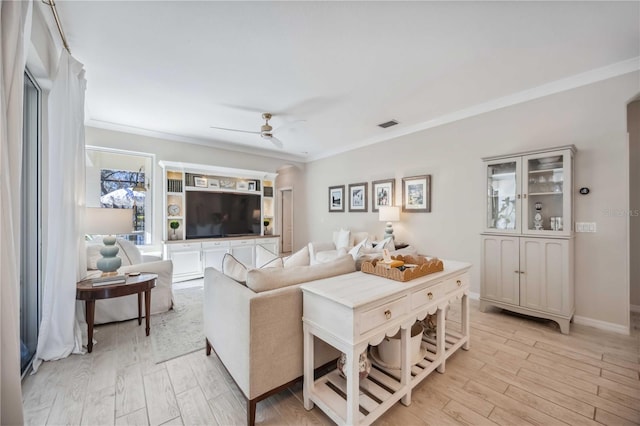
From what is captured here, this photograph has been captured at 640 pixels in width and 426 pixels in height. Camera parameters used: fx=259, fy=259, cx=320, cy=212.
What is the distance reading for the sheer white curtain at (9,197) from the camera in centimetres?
115

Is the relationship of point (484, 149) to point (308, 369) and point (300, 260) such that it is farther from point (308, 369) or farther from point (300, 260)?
point (308, 369)

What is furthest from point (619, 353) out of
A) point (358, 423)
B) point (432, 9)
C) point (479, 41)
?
point (432, 9)

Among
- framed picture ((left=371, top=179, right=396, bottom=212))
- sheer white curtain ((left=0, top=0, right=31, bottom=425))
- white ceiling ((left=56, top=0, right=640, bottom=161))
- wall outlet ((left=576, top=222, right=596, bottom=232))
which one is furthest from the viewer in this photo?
framed picture ((left=371, top=179, right=396, bottom=212))

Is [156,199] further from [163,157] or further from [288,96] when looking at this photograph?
[288,96]

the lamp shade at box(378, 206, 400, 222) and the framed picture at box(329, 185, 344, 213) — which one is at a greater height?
the framed picture at box(329, 185, 344, 213)

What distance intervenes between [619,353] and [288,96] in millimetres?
4110

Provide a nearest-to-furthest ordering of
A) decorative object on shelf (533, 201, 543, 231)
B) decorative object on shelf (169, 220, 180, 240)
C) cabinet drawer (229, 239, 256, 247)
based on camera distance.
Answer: decorative object on shelf (533, 201, 543, 231) < decorative object on shelf (169, 220, 180, 240) < cabinet drawer (229, 239, 256, 247)

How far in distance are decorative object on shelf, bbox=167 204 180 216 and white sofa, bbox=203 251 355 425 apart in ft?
12.0

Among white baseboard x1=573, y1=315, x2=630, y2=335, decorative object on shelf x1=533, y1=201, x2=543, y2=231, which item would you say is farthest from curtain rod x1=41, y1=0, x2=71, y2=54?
white baseboard x1=573, y1=315, x2=630, y2=335

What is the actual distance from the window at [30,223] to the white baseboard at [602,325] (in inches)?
204

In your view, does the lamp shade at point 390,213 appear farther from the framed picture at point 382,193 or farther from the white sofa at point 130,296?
the white sofa at point 130,296

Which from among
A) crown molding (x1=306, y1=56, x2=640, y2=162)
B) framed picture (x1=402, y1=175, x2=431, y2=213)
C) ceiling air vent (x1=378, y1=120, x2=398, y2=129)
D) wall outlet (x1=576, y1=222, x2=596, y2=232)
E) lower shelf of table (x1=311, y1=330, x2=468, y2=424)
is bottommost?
lower shelf of table (x1=311, y1=330, x2=468, y2=424)

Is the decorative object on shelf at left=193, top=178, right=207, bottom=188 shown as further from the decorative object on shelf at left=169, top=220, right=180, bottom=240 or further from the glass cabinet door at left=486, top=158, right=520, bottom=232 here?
the glass cabinet door at left=486, top=158, right=520, bottom=232

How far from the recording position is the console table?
1.35m
